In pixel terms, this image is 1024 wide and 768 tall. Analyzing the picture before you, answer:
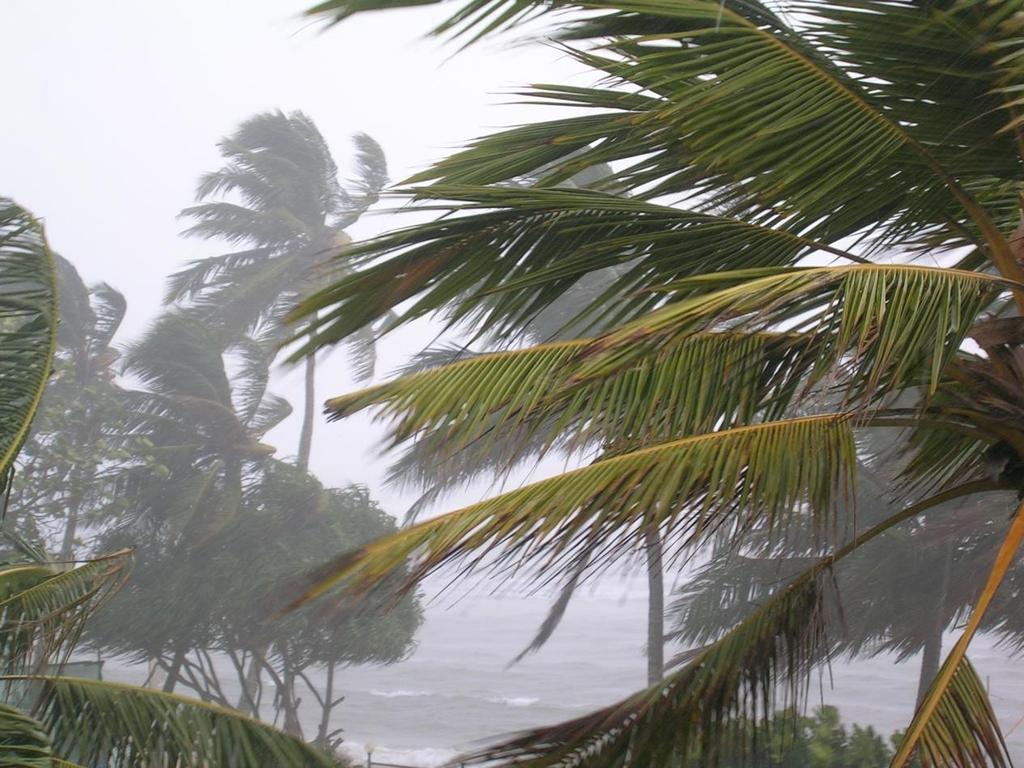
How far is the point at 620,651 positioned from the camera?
56094mm

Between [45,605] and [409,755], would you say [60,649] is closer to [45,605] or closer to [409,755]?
[45,605]

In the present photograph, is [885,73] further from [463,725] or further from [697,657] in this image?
[463,725]

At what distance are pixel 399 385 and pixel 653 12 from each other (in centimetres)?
112

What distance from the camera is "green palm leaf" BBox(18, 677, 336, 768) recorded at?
4039mm

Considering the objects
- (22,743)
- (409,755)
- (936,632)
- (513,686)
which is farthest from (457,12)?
(513,686)

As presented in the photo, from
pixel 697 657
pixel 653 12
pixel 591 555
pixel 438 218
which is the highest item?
pixel 653 12

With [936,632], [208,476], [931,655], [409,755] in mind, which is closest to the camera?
[936,632]

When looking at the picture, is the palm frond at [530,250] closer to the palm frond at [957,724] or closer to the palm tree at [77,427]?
the palm frond at [957,724]

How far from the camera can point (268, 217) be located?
85.3 feet

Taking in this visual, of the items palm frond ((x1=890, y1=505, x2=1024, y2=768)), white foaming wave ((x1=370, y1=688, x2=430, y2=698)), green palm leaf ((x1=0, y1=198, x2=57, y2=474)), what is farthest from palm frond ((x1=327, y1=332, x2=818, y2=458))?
white foaming wave ((x1=370, y1=688, x2=430, y2=698))

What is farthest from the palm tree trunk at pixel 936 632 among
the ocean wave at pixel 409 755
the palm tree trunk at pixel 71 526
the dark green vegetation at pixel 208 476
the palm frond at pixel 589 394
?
the ocean wave at pixel 409 755

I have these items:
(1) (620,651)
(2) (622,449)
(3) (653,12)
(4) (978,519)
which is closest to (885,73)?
(3) (653,12)

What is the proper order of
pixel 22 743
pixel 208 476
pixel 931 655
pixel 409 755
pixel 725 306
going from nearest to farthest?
1. pixel 725 306
2. pixel 22 743
3. pixel 931 655
4. pixel 208 476
5. pixel 409 755

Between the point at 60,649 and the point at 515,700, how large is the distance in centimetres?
4107
